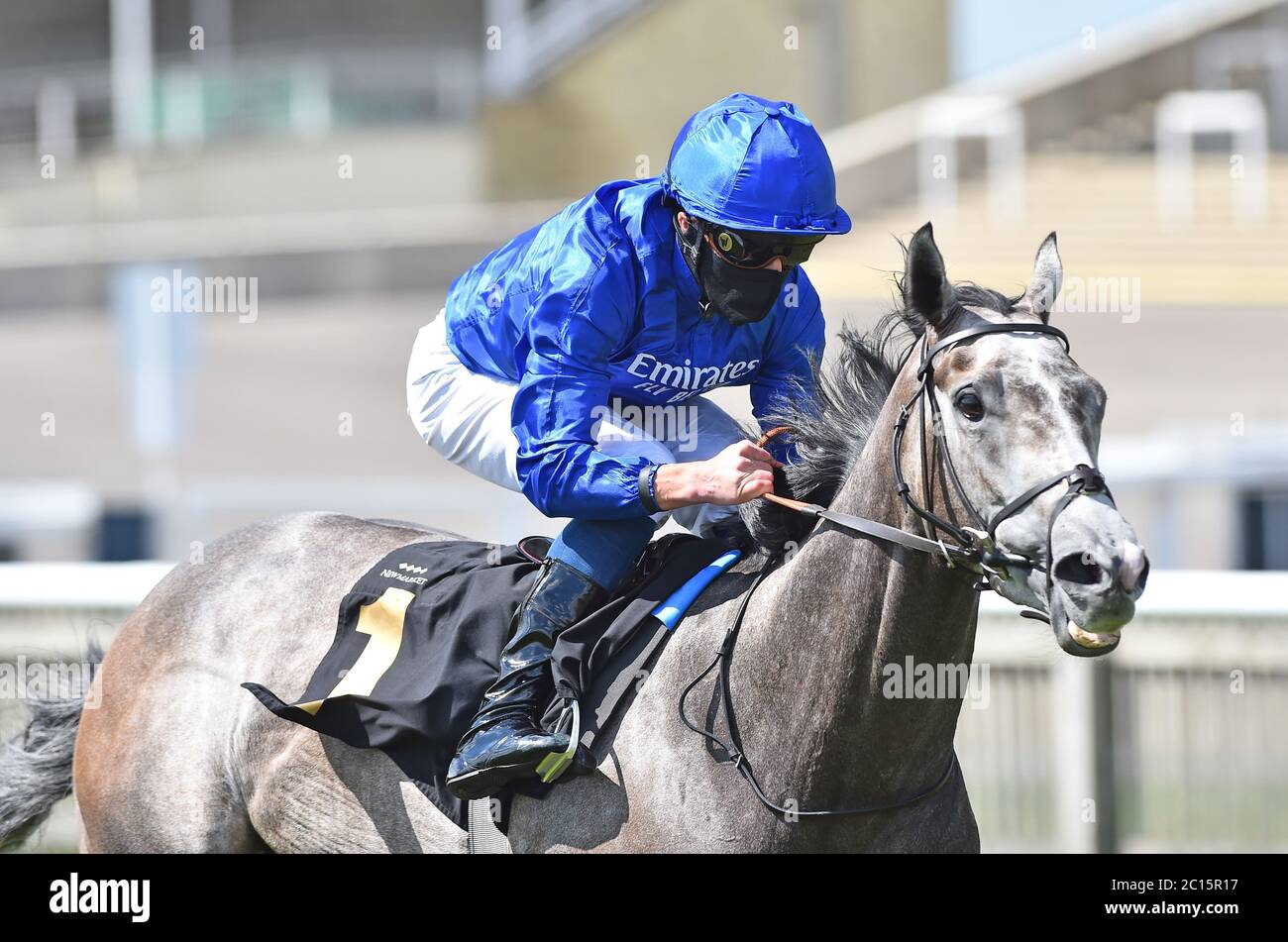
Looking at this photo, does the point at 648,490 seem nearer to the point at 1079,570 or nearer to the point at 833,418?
the point at 833,418

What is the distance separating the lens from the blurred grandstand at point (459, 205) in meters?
13.0

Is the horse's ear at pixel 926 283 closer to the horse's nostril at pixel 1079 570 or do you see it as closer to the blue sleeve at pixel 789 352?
the horse's nostril at pixel 1079 570

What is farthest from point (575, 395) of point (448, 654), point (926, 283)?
point (926, 283)

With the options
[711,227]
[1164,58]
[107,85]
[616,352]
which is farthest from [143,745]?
[107,85]

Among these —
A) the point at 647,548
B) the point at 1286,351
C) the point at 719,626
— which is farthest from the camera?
the point at 1286,351

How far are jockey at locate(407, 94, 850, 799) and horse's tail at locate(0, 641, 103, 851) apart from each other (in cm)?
158

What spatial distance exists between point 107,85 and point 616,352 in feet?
64.1

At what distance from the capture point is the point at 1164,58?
1739 cm

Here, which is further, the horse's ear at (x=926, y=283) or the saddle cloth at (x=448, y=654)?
the saddle cloth at (x=448, y=654)

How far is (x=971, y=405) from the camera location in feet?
9.12

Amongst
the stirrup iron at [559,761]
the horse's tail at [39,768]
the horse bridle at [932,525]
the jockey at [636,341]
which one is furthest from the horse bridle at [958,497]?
the horse's tail at [39,768]

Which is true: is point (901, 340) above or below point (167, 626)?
above

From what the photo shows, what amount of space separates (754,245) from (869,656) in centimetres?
88

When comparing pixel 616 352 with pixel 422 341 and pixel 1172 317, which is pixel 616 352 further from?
pixel 1172 317
